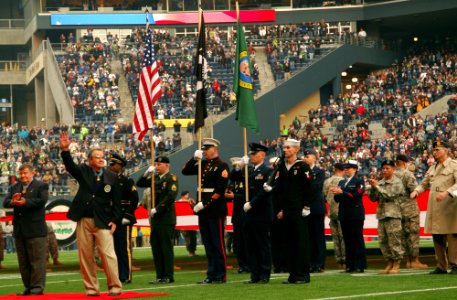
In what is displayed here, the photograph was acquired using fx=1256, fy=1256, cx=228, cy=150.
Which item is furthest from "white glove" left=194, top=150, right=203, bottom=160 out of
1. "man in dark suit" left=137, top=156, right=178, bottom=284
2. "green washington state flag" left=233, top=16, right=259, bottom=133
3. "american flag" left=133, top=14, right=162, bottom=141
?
"american flag" left=133, top=14, right=162, bottom=141

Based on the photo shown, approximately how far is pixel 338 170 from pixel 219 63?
127 feet

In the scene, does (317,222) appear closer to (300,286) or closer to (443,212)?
(443,212)

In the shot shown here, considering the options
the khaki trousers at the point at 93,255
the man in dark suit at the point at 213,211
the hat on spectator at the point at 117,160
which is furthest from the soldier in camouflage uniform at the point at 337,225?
the khaki trousers at the point at 93,255

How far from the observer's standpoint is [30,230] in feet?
55.4

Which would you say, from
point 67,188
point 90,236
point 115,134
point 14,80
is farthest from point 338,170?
point 14,80

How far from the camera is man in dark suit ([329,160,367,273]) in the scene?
19.5 metres

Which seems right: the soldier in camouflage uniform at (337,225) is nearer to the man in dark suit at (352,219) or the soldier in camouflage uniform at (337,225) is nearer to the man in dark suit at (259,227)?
the man in dark suit at (352,219)

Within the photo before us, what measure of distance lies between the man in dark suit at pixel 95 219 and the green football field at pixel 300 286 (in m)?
0.91

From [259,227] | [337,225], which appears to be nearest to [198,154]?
[259,227]

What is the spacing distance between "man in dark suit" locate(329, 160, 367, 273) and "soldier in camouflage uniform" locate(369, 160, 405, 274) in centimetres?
61

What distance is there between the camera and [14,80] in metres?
70.0

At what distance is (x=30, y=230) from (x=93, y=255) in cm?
126

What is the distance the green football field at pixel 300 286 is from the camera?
48.5ft

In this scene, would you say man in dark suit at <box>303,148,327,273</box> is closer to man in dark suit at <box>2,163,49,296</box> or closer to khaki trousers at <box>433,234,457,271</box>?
khaki trousers at <box>433,234,457,271</box>
